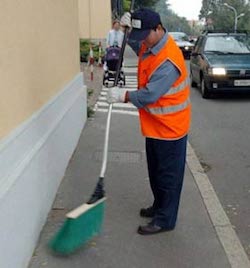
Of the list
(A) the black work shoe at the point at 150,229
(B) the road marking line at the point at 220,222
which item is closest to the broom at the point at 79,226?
(A) the black work shoe at the point at 150,229

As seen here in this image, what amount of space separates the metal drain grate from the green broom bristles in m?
3.09

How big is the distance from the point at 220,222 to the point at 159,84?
1524 millimetres

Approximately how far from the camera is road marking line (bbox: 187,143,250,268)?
431 centimetres

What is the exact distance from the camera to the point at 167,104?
4.50 m

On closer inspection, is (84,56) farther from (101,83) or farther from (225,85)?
(225,85)

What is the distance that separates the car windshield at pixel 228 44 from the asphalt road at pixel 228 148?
139cm

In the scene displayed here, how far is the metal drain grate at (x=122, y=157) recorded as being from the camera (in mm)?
7324

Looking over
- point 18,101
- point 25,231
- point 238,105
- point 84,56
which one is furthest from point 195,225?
point 84,56

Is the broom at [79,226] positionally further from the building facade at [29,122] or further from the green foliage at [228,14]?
the green foliage at [228,14]

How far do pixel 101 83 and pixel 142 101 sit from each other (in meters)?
12.2

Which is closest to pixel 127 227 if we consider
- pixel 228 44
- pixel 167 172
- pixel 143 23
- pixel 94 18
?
pixel 167 172

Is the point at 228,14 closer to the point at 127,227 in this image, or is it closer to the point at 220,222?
the point at 220,222

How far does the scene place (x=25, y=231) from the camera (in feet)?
13.1

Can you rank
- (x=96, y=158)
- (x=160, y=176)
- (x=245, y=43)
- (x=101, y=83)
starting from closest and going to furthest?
(x=160, y=176)
(x=96, y=158)
(x=245, y=43)
(x=101, y=83)
